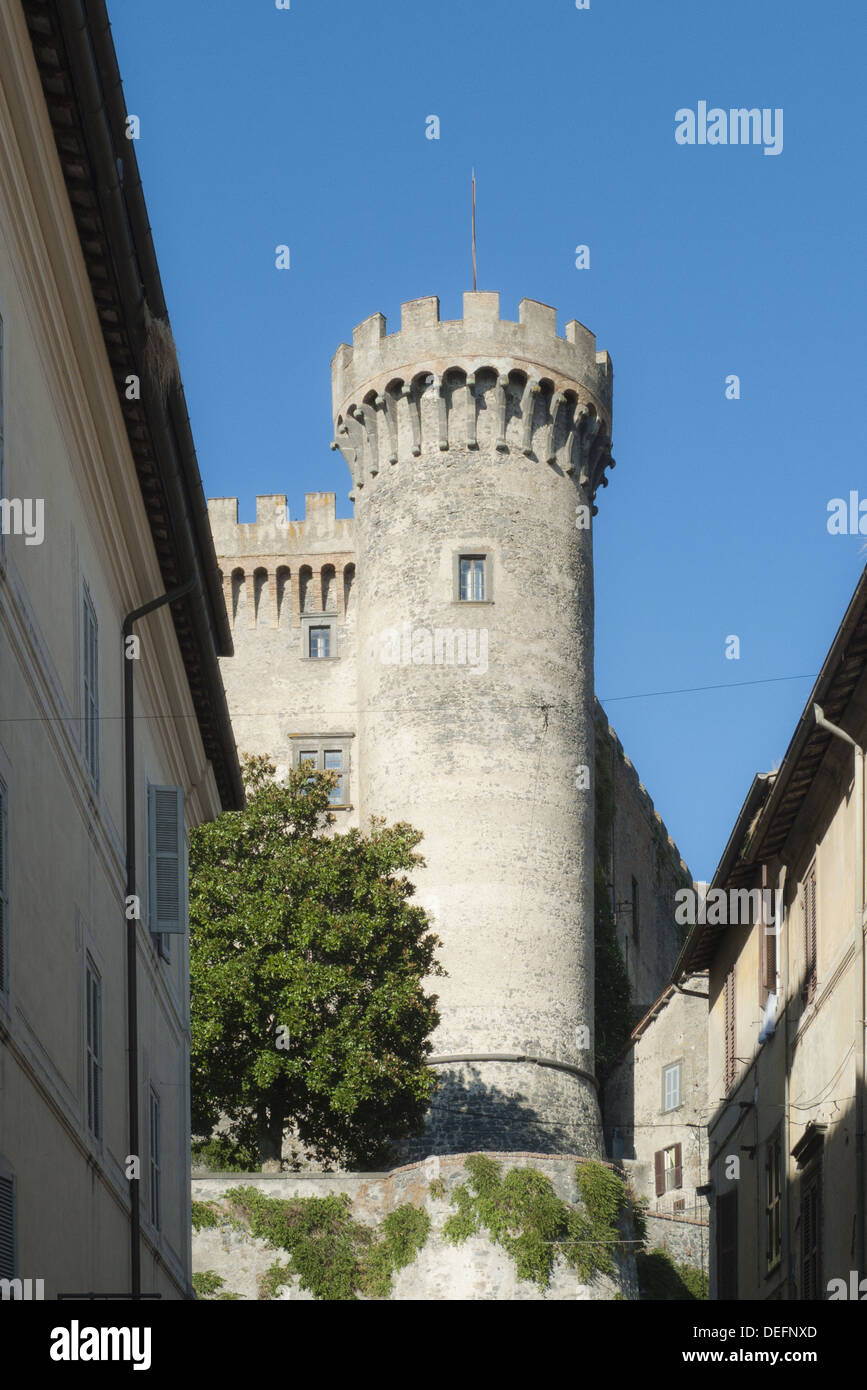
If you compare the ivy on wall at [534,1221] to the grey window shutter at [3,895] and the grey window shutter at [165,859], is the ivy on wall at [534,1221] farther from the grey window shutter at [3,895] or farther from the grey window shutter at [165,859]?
the grey window shutter at [3,895]

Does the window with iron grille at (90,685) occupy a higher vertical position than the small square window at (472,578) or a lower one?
lower

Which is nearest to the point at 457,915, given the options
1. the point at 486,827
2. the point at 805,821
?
the point at 486,827

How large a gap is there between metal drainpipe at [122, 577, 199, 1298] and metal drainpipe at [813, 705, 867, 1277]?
5.32m

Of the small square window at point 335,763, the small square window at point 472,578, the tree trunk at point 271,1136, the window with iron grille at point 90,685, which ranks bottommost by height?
the tree trunk at point 271,1136

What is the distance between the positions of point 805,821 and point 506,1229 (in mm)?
18095

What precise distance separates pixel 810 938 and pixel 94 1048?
28.1ft

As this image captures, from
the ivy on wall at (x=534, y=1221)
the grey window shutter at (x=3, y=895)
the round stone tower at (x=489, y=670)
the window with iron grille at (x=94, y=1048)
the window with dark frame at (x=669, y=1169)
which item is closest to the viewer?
the grey window shutter at (x=3, y=895)

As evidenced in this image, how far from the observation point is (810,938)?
21.8 meters

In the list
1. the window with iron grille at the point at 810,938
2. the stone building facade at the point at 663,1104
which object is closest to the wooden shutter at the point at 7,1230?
the window with iron grille at the point at 810,938

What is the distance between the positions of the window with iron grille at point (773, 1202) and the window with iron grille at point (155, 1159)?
6.54 metres

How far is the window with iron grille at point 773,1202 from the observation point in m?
23.0

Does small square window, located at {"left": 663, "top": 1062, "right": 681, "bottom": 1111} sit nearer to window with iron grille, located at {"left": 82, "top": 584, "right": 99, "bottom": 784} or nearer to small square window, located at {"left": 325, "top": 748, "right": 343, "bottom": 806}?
small square window, located at {"left": 325, "top": 748, "right": 343, "bottom": 806}

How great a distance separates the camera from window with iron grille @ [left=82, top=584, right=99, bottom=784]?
1539 centimetres
